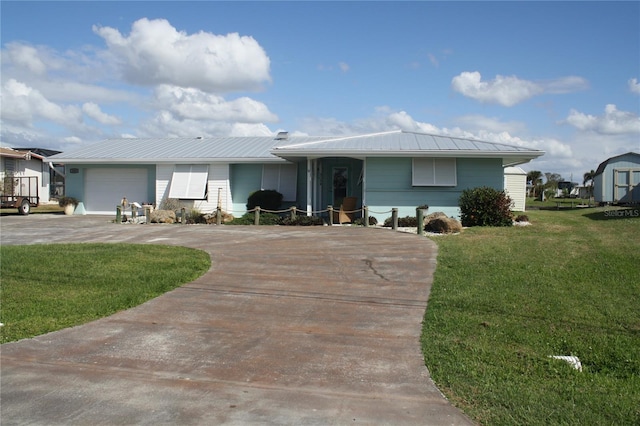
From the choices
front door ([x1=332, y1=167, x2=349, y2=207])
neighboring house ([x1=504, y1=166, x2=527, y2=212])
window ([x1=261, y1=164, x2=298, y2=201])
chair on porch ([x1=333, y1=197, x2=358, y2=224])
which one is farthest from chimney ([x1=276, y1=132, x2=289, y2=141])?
neighboring house ([x1=504, y1=166, x2=527, y2=212])

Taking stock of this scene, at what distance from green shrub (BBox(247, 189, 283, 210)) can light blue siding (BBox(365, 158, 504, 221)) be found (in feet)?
14.8

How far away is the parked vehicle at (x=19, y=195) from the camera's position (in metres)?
26.8

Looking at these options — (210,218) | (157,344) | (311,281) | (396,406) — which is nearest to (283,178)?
(210,218)

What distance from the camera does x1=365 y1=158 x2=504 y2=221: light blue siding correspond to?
20344mm

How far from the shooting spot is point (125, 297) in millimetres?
8984

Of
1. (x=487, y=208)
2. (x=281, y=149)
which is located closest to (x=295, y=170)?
(x=281, y=149)

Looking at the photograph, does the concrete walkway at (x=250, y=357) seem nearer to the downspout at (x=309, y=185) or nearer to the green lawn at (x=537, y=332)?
the green lawn at (x=537, y=332)

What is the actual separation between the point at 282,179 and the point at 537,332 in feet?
59.5

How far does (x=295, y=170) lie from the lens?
24.4 meters

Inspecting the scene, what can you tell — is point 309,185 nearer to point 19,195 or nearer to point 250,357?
point 250,357

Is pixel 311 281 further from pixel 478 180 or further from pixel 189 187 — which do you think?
pixel 189 187

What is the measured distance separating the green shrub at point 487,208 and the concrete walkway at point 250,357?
805 cm

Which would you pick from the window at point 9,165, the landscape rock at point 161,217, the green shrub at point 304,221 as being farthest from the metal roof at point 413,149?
the window at point 9,165

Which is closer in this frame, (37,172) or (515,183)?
(515,183)
